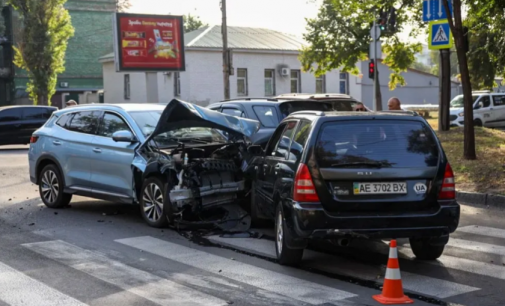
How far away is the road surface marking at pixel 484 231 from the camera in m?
9.52

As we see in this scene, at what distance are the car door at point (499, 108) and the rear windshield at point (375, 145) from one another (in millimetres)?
24562

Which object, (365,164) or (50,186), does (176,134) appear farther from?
(365,164)

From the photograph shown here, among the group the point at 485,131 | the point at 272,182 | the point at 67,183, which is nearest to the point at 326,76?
the point at 485,131

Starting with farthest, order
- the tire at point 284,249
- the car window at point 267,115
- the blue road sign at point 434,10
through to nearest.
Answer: the blue road sign at point 434,10 → the car window at point 267,115 → the tire at point 284,249

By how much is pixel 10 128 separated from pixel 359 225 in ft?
74.5

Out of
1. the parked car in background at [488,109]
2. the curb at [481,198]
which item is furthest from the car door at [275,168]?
the parked car in background at [488,109]

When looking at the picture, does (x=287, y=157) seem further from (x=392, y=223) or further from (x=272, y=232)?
(x=272, y=232)

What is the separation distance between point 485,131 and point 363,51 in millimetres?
15618

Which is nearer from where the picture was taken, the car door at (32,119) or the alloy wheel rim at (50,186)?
the alloy wheel rim at (50,186)

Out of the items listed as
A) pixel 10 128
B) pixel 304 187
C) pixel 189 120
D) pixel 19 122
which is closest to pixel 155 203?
pixel 189 120

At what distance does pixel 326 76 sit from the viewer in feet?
154

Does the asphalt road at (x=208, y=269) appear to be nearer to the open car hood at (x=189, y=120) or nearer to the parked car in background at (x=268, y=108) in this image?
the open car hood at (x=189, y=120)

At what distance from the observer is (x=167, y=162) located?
9859mm

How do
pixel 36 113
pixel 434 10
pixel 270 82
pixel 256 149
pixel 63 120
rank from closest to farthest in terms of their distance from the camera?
pixel 256 149
pixel 63 120
pixel 434 10
pixel 36 113
pixel 270 82
